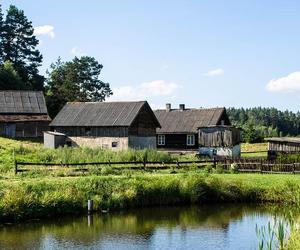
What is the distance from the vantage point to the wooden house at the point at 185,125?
189ft

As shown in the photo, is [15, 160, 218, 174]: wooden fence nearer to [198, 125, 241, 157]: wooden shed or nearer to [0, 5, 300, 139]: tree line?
[198, 125, 241, 157]: wooden shed

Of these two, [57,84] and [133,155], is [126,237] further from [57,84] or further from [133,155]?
[57,84]

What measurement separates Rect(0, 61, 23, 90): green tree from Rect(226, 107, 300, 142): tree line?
66.4 metres

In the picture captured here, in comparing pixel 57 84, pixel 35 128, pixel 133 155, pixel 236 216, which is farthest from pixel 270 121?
pixel 236 216

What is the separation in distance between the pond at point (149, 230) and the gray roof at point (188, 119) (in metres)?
28.4

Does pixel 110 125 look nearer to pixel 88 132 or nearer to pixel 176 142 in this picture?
pixel 88 132

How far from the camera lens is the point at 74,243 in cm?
2112

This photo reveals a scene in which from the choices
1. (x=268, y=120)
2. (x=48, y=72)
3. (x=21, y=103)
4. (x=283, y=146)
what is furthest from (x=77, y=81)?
(x=268, y=120)

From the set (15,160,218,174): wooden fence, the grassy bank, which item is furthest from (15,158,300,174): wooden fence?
the grassy bank

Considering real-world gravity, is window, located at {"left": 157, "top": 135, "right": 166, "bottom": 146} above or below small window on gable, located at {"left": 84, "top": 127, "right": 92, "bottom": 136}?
below

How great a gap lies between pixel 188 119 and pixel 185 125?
124 centimetres

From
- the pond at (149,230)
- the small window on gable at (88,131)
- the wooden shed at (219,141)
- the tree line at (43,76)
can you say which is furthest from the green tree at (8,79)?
the pond at (149,230)

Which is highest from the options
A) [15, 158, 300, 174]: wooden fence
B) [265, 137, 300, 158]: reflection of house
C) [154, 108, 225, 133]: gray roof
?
[154, 108, 225, 133]: gray roof

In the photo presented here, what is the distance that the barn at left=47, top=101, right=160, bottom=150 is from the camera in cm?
5053
